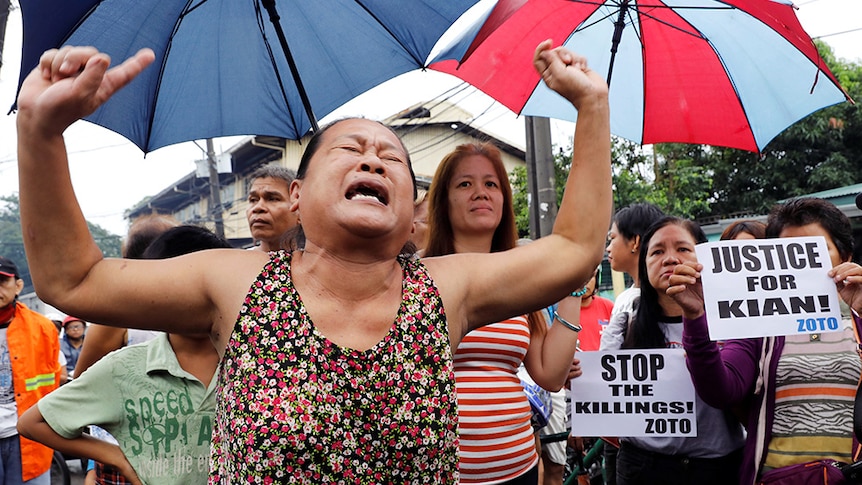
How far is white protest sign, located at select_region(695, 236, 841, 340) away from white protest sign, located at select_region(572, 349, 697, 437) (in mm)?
611

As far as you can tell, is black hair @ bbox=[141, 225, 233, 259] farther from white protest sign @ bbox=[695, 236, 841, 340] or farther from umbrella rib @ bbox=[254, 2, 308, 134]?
white protest sign @ bbox=[695, 236, 841, 340]

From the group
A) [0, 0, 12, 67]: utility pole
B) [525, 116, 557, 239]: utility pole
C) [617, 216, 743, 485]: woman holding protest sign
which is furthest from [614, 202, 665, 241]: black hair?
[0, 0, 12, 67]: utility pole

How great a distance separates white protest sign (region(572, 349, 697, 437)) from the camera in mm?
3180

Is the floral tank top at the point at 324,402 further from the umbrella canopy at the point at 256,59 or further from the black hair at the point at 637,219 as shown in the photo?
the black hair at the point at 637,219

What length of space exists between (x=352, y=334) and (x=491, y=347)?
4.27 ft

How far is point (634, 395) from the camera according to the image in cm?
329

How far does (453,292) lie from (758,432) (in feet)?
5.68

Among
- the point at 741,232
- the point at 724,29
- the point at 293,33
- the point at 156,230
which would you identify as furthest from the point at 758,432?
the point at 156,230

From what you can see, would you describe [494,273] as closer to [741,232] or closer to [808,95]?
[808,95]

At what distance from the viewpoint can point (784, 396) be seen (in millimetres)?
2732

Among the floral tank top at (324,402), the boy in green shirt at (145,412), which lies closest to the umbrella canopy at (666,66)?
the boy in green shirt at (145,412)

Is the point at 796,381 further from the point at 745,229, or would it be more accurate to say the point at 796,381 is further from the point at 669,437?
the point at 745,229

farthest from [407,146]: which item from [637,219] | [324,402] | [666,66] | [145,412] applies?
[324,402]

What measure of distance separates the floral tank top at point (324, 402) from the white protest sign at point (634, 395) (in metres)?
1.87
